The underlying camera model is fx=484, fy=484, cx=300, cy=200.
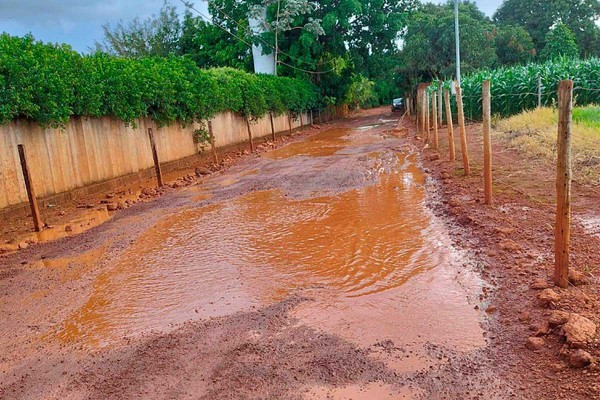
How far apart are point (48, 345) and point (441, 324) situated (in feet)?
11.1

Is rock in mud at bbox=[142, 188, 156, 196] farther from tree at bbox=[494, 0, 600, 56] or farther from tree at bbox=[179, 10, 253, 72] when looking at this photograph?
tree at bbox=[494, 0, 600, 56]

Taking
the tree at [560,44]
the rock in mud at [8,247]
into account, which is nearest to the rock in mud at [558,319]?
the rock in mud at [8,247]

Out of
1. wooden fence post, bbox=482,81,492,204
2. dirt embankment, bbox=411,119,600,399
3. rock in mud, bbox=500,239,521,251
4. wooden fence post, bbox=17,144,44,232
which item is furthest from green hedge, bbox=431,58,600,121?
wooden fence post, bbox=17,144,44,232

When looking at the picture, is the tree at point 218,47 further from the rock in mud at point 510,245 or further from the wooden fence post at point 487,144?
the rock in mud at point 510,245

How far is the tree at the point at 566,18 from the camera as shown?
41.6 meters

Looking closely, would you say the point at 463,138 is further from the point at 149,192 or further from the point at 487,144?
the point at 149,192

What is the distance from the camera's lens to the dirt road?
3359 mm

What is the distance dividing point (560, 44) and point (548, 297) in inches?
1523

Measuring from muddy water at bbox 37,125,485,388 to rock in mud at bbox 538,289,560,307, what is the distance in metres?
0.54

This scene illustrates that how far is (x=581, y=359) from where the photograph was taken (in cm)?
311

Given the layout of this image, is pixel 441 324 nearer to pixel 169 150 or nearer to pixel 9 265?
pixel 9 265

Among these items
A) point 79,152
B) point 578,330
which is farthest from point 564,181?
point 79,152

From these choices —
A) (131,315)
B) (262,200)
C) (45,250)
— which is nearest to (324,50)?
(262,200)

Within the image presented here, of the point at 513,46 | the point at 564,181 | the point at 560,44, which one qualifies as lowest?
the point at 564,181
